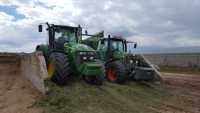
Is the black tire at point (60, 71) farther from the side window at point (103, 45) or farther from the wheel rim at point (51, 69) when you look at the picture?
the side window at point (103, 45)

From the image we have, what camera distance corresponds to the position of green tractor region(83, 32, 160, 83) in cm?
1241

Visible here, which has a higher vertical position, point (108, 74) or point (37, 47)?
point (37, 47)

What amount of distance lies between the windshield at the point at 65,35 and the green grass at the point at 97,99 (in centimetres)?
230

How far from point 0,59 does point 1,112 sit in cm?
663

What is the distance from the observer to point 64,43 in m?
11.9

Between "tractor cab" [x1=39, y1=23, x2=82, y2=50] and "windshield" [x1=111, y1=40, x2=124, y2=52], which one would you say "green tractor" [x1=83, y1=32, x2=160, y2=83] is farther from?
"tractor cab" [x1=39, y1=23, x2=82, y2=50]

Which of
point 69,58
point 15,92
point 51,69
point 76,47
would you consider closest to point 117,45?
point 76,47

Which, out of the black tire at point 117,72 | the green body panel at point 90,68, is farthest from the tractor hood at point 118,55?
the green body panel at point 90,68

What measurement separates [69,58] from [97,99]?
112 inches

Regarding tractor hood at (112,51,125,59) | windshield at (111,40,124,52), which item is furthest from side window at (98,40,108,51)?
tractor hood at (112,51,125,59)

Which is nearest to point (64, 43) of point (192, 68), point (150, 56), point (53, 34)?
point (53, 34)

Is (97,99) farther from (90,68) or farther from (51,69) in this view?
(51,69)

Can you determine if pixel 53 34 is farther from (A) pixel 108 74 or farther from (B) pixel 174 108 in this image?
(B) pixel 174 108

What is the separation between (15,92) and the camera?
33.3 feet
